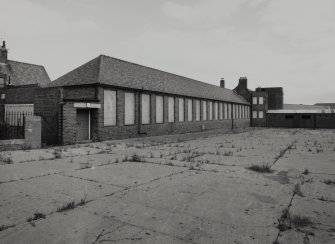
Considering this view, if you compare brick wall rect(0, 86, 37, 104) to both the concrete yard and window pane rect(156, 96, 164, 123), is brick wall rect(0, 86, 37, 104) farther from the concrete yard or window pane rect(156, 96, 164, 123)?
the concrete yard

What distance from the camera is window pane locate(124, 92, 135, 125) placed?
71.7 ft

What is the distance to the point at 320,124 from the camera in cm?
5103

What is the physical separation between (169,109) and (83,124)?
10.6m

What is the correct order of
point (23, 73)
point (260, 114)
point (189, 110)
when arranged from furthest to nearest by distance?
1. point (260, 114)
2. point (23, 73)
3. point (189, 110)

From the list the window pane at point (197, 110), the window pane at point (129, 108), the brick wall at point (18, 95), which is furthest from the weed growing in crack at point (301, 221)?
the brick wall at point (18, 95)

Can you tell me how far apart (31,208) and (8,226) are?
815 millimetres

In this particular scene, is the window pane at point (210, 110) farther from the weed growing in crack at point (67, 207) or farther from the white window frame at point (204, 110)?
the weed growing in crack at point (67, 207)

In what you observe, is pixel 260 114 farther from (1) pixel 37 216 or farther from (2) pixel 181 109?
(1) pixel 37 216

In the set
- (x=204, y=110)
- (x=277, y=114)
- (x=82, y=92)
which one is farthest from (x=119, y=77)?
(x=277, y=114)

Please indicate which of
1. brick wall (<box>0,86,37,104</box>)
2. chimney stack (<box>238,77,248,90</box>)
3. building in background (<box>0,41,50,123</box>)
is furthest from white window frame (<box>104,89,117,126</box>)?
chimney stack (<box>238,77,248,90</box>)

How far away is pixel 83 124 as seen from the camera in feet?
61.8

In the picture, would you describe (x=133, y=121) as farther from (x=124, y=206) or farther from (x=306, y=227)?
(x=306, y=227)

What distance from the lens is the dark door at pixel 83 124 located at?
1852 cm

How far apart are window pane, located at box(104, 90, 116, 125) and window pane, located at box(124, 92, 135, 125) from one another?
1.39m
